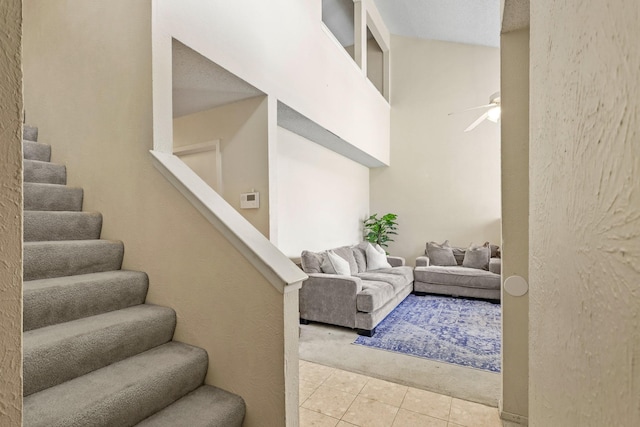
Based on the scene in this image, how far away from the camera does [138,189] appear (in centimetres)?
191

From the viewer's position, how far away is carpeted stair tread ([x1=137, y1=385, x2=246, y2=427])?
1327mm

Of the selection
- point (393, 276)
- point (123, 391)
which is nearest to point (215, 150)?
point (123, 391)

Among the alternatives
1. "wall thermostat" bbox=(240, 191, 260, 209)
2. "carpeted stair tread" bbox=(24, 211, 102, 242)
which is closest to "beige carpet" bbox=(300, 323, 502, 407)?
"wall thermostat" bbox=(240, 191, 260, 209)

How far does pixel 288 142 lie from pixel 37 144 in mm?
2515

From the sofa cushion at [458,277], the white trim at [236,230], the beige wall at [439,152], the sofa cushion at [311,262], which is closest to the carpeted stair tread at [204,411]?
the white trim at [236,230]

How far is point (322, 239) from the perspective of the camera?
491 centimetres

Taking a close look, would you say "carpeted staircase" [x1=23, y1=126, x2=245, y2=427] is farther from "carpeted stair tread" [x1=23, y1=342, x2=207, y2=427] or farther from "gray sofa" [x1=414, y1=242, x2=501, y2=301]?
"gray sofa" [x1=414, y1=242, x2=501, y2=301]

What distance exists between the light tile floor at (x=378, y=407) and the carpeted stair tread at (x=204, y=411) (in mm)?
655

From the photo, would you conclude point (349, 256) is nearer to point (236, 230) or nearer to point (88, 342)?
point (236, 230)

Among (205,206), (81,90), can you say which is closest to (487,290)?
(205,206)

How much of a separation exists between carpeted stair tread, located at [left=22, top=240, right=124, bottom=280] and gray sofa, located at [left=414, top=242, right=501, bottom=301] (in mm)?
4406

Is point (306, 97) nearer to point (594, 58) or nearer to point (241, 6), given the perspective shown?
point (241, 6)

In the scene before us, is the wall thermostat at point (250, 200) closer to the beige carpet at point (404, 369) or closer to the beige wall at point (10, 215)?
the beige carpet at point (404, 369)

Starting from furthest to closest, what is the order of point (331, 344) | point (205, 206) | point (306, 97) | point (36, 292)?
point (306, 97)
point (331, 344)
point (205, 206)
point (36, 292)
